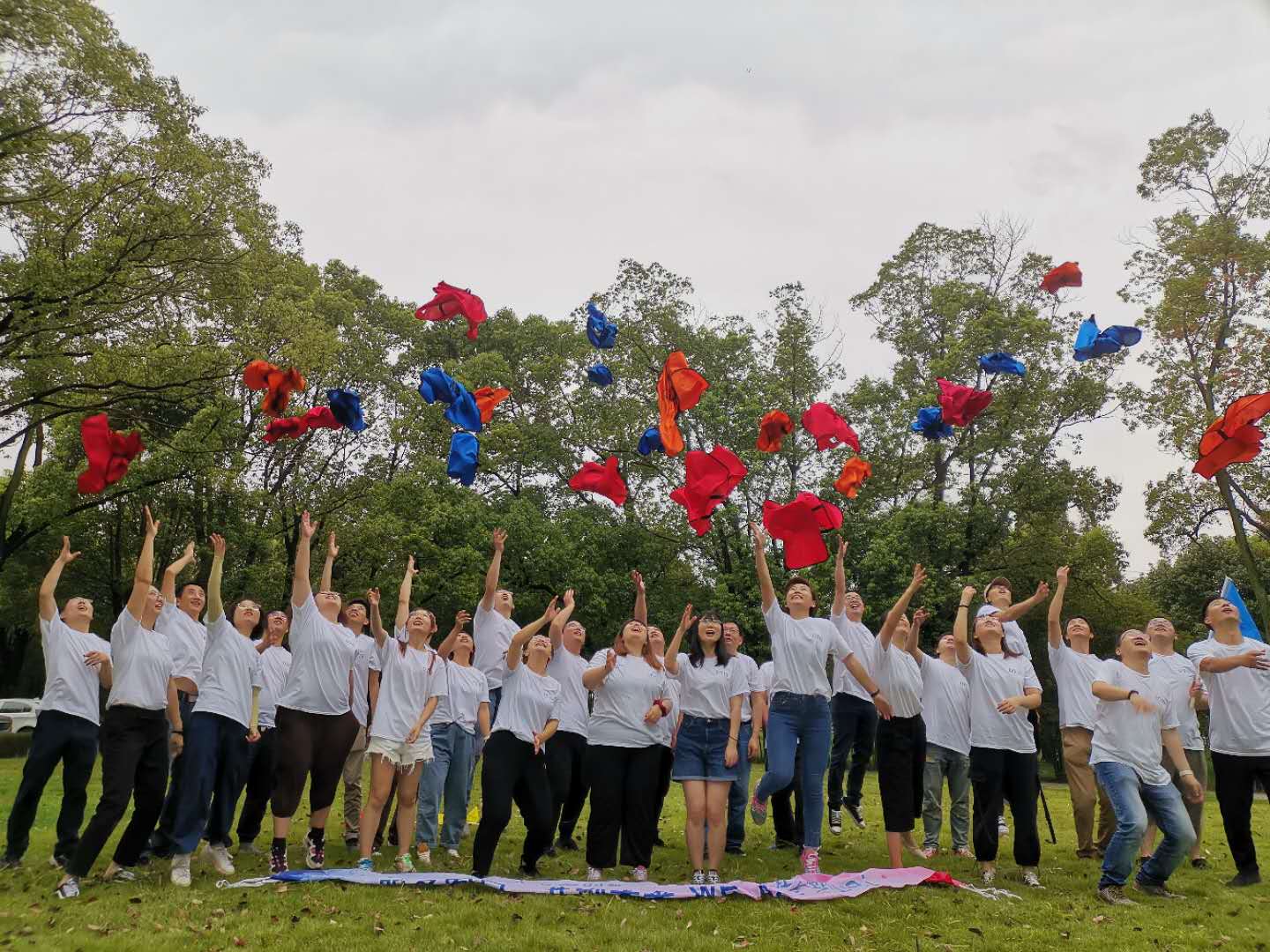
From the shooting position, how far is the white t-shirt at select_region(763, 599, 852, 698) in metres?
7.25

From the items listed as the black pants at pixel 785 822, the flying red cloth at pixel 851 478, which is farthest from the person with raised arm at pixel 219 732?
the flying red cloth at pixel 851 478

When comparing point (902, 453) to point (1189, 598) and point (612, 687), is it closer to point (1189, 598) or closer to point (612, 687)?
point (1189, 598)

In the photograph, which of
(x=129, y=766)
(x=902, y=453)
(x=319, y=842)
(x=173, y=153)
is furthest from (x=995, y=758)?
(x=902, y=453)

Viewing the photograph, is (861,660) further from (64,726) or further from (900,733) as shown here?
(64,726)

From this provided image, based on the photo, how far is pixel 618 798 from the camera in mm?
Answer: 7117

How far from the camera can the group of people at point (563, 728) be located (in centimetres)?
677

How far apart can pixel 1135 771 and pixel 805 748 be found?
7.71 feet

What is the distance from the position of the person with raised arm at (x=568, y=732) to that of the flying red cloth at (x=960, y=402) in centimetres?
614

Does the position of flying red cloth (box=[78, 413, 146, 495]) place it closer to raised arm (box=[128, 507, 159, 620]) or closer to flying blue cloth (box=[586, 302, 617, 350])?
raised arm (box=[128, 507, 159, 620])

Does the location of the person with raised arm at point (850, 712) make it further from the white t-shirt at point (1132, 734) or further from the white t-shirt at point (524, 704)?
the white t-shirt at point (524, 704)

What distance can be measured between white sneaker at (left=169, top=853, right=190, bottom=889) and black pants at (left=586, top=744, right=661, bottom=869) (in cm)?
281

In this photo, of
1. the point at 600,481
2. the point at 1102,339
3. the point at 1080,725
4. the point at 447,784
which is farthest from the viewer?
the point at 600,481

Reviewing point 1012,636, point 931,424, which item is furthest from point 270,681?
point 931,424

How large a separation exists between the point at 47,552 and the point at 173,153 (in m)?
16.5
